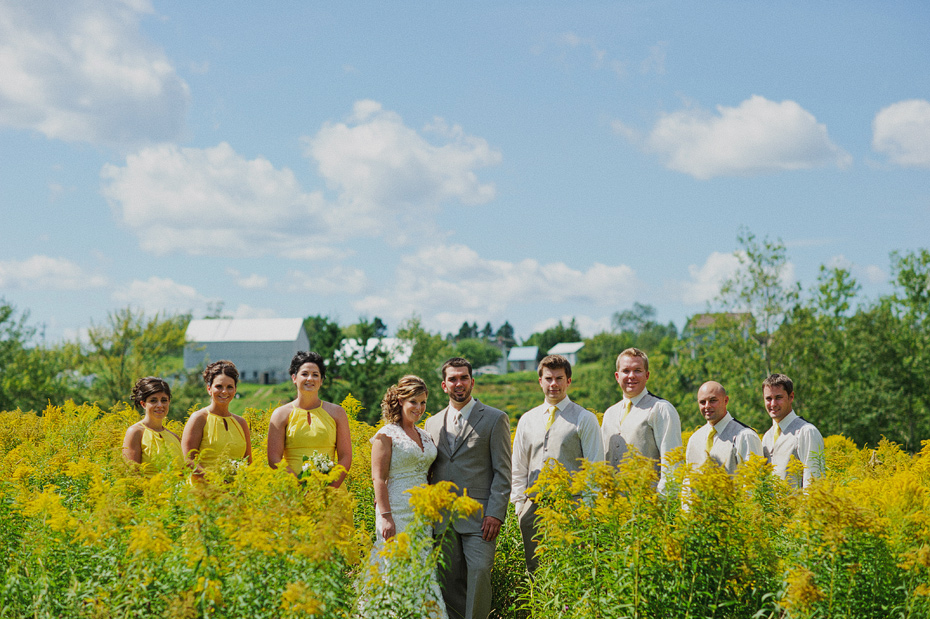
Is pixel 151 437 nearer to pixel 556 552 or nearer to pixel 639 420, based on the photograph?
pixel 556 552

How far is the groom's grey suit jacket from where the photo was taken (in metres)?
5.52

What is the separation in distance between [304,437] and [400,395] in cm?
89

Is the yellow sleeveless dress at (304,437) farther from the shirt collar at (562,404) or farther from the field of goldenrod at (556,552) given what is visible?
the shirt collar at (562,404)

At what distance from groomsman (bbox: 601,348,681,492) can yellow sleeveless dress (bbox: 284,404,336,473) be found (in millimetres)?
2211

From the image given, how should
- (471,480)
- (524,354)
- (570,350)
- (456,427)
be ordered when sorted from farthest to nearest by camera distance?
1. (524,354)
2. (570,350)
3. (456,427)
4. (471,480)

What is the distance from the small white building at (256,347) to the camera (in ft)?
220

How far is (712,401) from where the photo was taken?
6258mm

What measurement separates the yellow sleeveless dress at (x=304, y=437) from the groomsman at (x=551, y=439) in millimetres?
1521

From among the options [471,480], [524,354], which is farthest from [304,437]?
[524,354]

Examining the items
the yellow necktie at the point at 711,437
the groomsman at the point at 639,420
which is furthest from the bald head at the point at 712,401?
the groomsman at the point at 639,420

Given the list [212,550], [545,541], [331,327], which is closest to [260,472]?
[212,550]

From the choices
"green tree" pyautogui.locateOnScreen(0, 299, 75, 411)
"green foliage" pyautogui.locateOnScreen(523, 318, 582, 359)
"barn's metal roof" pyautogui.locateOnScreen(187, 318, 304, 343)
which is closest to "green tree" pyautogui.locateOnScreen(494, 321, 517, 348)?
"green foliage" pyautogui.locateOnScreen(523, 318, 582, 359)

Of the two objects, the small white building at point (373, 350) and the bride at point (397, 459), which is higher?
the small white building at point (373, 350)

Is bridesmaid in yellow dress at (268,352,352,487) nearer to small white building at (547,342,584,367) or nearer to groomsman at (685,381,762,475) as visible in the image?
groomsman at (685,381,762,475)
